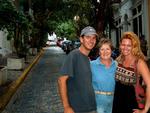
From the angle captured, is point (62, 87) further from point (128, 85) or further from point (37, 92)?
point (37, 92)

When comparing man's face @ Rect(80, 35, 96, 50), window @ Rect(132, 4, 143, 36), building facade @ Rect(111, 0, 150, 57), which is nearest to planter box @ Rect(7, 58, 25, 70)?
building facade @ Rect(111, 0, 150, 57)

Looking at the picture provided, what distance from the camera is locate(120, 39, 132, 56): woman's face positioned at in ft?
15.0

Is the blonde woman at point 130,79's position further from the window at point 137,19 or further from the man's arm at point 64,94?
the window at point 137,19

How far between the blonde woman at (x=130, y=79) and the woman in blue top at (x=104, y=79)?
59 mm

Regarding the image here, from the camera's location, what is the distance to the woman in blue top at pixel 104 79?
177 inches

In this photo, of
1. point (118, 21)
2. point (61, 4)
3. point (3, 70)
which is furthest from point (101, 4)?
point (61, 4)

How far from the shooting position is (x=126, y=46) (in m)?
4.59

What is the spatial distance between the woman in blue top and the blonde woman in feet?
0.19

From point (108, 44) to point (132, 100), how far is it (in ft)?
2.07

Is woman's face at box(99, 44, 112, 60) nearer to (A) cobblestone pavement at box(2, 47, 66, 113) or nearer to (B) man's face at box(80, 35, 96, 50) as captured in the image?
(B) man's face at box(80, 35, 96, 50)

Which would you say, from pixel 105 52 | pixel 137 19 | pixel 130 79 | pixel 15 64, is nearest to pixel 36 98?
pixel 105 52

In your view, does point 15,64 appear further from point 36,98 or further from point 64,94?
point 64,94

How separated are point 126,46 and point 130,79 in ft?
1.16

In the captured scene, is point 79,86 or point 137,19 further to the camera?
point 137,19
